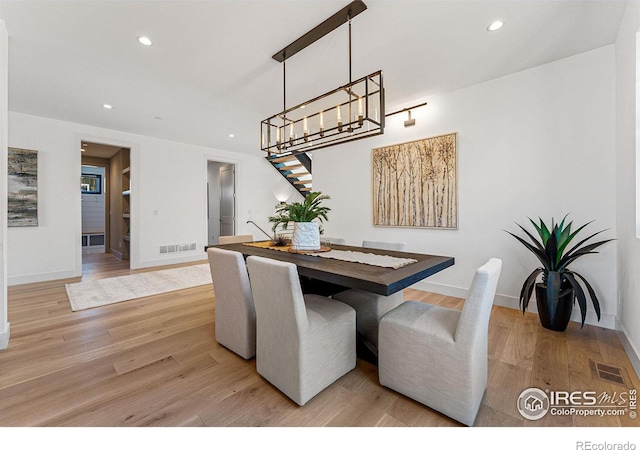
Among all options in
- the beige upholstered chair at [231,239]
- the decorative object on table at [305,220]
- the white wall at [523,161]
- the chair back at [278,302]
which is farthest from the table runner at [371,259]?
the white wall at [523,161]

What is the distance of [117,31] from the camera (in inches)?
84.4

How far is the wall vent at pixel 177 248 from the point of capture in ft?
17.7

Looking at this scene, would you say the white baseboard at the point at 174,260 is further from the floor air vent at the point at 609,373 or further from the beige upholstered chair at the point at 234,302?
the floor air vent at the point at 609,373

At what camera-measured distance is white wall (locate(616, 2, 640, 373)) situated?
184cm

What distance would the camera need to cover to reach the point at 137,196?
16.4 feet

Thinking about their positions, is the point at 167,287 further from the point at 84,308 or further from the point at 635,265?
the point at 635,265


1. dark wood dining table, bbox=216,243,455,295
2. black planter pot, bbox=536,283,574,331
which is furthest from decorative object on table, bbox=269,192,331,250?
black planter pot, bbox=536,283,574,331

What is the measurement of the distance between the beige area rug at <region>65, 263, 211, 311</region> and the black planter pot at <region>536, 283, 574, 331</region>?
4.13m

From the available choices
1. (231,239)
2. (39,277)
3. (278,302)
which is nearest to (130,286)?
(39,277)

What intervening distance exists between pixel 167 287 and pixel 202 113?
2608 millimetres

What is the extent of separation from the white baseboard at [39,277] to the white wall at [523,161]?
523 centimetres

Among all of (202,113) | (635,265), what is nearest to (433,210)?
(635,265)
